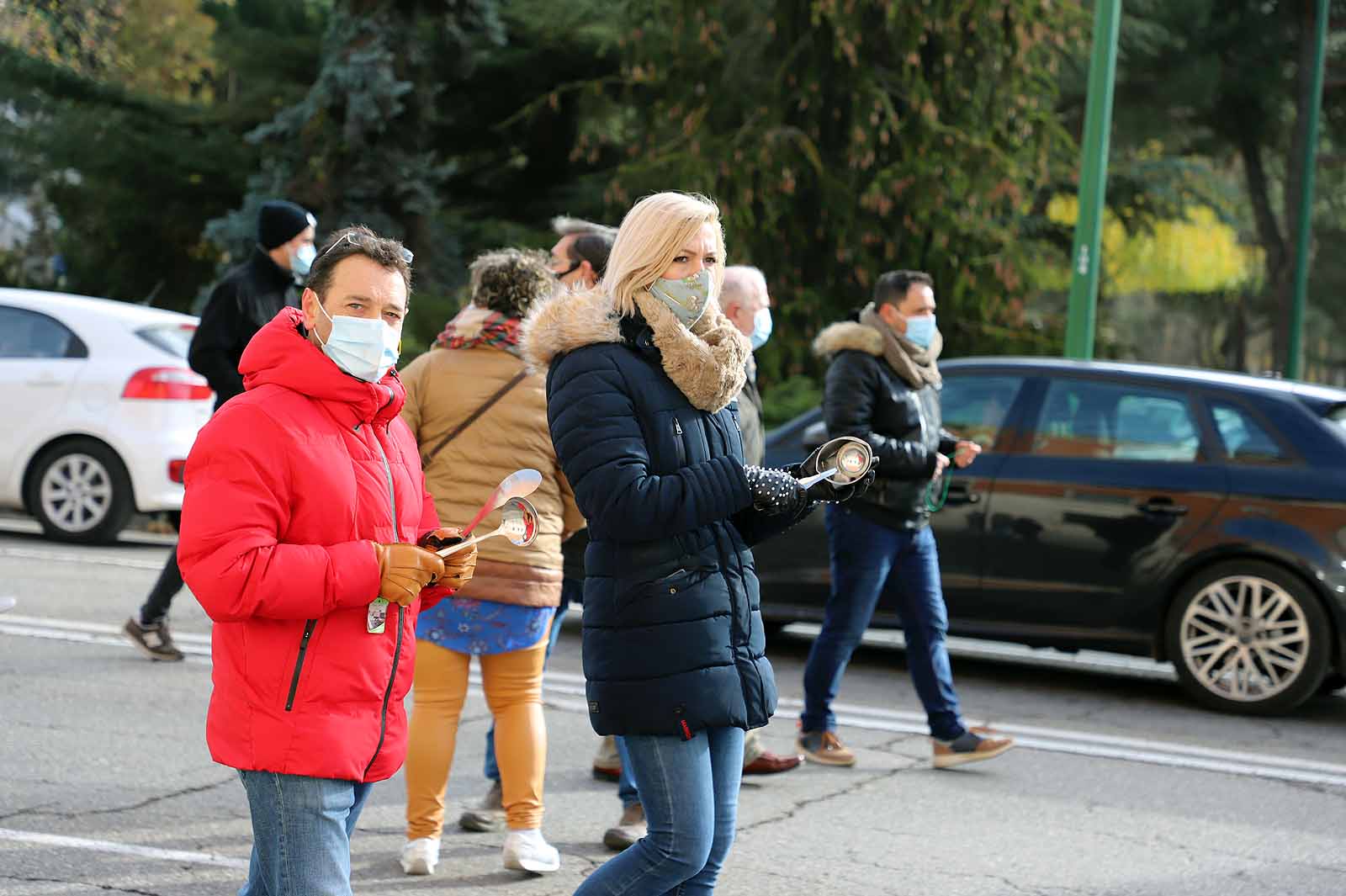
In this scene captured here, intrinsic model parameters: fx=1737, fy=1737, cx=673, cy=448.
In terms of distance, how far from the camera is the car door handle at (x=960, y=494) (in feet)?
27.2

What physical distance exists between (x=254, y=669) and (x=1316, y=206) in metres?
30.0

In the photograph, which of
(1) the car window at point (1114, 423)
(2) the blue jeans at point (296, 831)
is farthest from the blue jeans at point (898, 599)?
(2) the blue jeans at point (296, 831)

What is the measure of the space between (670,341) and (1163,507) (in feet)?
16.7

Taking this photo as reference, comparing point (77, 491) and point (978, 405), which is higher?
point (978, 405)

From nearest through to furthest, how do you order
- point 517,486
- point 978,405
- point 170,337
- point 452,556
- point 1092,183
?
point 452,556 → point 517,486 → point 978,405 → point 170,337 → point 1092,183

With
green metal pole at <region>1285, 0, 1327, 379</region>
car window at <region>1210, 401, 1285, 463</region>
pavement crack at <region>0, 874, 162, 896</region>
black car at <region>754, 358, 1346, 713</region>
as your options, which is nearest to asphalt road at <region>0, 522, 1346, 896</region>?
pavement crack at <region>0, 874, 162, 896</region>

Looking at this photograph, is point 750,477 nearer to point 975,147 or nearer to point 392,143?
point 975,147

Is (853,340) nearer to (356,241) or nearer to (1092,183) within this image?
(356,241)

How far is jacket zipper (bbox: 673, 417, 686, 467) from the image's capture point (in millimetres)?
3469

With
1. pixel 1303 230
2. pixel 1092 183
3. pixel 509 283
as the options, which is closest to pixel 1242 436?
pixel 509 283

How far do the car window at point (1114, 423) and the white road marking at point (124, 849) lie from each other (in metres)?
4.68

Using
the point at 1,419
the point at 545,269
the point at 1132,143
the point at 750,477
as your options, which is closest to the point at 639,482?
the point at 750,477

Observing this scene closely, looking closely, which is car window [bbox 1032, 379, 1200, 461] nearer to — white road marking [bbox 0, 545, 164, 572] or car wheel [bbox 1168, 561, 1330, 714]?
car wheel [bbox 1168, 561, 1330, 714]

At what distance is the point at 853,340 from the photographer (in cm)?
629
